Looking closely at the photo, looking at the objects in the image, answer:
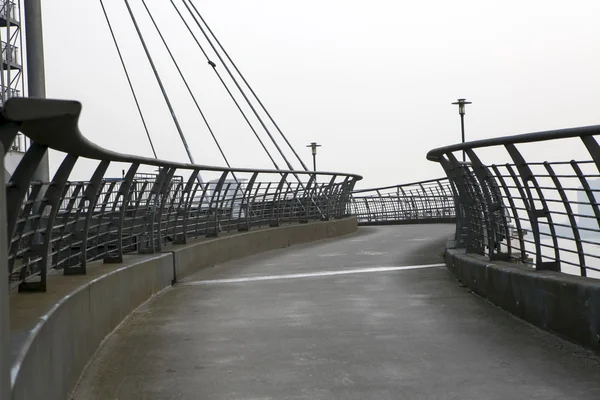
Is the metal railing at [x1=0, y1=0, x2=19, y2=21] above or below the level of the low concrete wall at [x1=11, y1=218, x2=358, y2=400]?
above

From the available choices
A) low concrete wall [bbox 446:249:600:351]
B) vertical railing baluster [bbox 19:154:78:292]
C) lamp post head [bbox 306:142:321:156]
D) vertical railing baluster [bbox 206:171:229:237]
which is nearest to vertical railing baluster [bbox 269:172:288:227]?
vertical railing baluster [bbox 206:171:229:237]

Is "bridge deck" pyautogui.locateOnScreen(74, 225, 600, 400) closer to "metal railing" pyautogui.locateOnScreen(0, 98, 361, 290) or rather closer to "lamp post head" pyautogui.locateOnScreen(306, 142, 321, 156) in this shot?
"metal railing" pyautogui.locateOnScreen(0, 98, 361, 290)

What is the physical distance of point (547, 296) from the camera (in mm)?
6320

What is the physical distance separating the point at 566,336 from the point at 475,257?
338 cm

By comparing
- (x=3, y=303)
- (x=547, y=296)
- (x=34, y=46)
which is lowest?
(x=547, y=296)

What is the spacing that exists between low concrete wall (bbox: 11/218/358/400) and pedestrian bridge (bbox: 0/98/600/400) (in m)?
0.02

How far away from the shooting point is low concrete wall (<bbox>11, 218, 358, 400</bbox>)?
12.5ft

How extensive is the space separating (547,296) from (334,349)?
5.35 ft

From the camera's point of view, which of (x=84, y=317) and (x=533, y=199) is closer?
(x=84, y=317)

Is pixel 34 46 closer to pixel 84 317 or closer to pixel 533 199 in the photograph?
pixel 84 317

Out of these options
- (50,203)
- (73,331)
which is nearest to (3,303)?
(73,331)

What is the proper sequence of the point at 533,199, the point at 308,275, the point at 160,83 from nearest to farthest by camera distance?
the point at 533,199 → the point at 308,275 → the point at 160,83

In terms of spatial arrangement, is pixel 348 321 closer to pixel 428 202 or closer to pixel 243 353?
pixel 243 353

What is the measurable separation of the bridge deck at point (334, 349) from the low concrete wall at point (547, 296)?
0.11m
